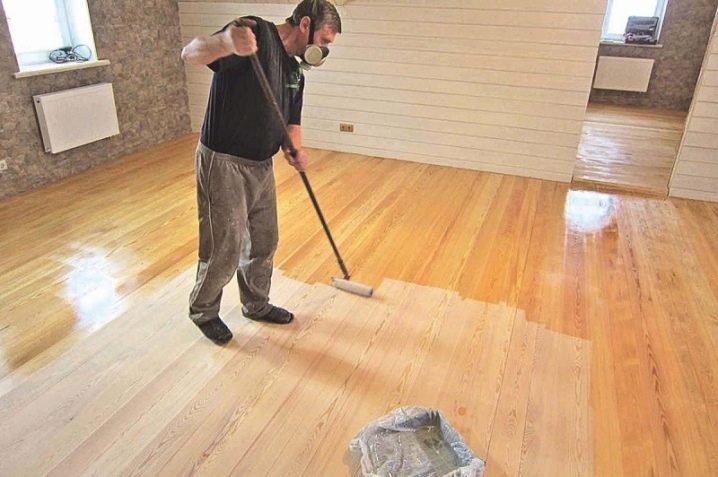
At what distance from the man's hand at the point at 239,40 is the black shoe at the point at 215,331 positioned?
3.84 ft

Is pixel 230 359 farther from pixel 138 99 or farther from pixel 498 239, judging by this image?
pixel 138 99

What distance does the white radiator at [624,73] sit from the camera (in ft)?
22.6

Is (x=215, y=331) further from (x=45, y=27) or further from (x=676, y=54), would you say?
(x=676, y=54)

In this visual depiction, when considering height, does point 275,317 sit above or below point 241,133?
below

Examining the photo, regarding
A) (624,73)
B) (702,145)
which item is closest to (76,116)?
(702,145)

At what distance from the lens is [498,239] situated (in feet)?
10.6

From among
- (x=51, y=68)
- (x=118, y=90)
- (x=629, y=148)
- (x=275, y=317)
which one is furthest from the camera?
(x=629, y=148)

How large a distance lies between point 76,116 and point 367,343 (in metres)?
3.32

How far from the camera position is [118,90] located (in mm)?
4492

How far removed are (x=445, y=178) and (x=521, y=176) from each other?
2.33ft

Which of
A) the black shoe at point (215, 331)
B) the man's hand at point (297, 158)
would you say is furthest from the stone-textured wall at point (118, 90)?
the man's hand at point (297, 158)

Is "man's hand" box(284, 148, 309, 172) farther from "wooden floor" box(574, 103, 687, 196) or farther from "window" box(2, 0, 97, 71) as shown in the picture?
"wooden floor" box(574, 103, 687, 196)

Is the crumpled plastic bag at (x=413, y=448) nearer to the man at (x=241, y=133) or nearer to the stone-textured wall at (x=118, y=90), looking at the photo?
the man at (x=241, y=133)

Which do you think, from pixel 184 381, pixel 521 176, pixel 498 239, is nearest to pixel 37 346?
pixel 184 381
